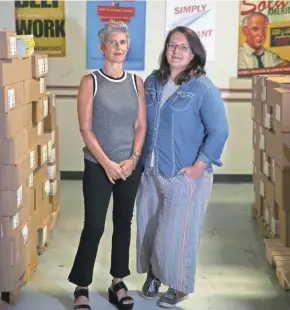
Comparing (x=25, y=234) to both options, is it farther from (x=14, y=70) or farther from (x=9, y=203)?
(x=14, y=70)

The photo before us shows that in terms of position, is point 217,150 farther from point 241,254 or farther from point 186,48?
point 241,254

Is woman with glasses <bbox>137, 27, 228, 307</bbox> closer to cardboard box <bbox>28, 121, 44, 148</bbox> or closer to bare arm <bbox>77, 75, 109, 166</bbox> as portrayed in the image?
bare arm <bbox>77, 75, 109, 166</bbox>

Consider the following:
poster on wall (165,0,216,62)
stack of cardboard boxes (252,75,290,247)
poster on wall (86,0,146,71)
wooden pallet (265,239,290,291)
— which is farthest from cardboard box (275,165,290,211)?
poster on wall (86,0,146,71)

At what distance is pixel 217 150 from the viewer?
2404mm

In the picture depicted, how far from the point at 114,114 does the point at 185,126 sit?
0.33m

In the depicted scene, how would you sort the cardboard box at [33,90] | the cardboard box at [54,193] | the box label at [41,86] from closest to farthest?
1. the cardboard box at [33,90]
2. the box label at [41,86]
3. the cardboard box at [54,193]

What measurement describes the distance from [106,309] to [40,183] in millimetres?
953

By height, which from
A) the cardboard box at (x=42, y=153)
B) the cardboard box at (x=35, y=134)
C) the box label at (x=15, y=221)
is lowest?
the box label at (x=15, y=221)

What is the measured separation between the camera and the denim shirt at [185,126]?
2371 millimetres

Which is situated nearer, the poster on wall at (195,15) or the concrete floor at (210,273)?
the concrete floor at (210,273)

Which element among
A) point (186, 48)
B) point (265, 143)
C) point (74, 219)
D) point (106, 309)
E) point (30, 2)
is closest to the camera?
point (186, 48)

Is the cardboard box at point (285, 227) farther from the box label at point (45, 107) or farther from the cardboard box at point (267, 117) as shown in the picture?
the box label at point (45, 107)

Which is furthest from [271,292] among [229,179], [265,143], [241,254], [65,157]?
[65,157]

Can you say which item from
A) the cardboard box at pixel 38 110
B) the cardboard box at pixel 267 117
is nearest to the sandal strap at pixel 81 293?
the cardboard box at pixel 38 110
